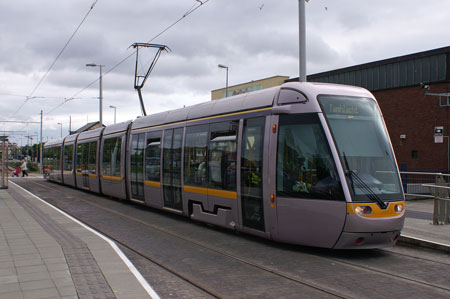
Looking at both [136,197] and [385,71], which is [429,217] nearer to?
[136,197]

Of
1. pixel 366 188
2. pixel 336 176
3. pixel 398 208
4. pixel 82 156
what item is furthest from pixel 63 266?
pixel 82 156

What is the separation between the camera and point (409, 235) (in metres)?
9.31

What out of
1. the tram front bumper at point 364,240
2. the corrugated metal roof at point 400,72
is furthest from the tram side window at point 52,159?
the tram front bumper at point 364,240

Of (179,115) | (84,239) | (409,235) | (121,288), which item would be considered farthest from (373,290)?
(179,115)

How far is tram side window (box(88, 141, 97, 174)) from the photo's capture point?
20606mm

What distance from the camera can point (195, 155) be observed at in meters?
11.4

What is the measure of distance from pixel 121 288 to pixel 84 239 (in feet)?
12.2

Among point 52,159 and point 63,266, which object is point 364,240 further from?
point 52,159

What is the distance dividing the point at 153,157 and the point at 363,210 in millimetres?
7966

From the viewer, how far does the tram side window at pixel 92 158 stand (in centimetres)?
2061

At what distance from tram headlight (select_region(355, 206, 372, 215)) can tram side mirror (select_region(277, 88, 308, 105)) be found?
2.14 meters

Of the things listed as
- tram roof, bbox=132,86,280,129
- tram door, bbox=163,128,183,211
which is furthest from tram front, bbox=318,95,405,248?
tram door, bbox=163,128,183,211

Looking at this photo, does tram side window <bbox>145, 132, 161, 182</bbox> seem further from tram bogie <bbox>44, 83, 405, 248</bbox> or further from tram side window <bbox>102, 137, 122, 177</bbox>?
tram side window <bbox>102, 137, 122, 177</bbox>

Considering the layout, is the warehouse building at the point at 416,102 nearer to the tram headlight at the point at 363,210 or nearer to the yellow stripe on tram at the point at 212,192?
the yellow stripe on tram at the point at 212,192
